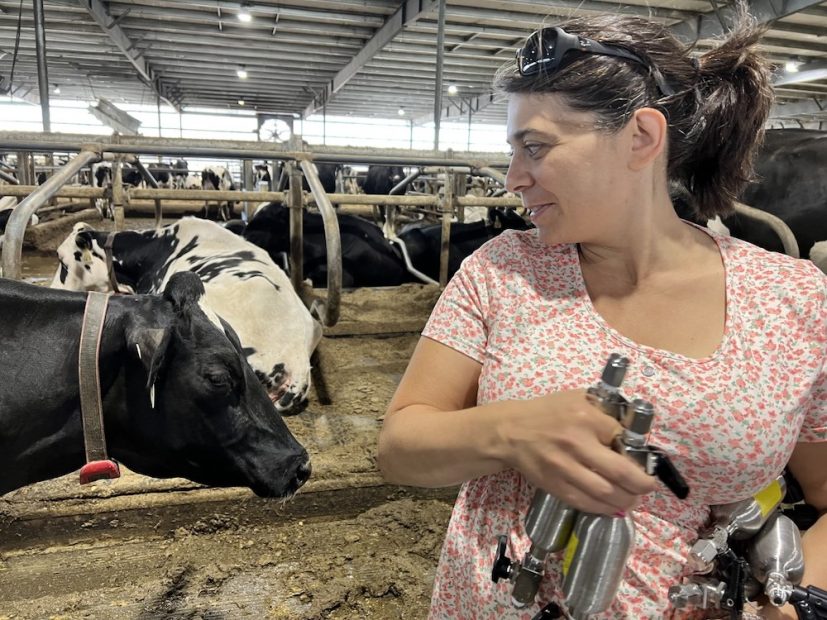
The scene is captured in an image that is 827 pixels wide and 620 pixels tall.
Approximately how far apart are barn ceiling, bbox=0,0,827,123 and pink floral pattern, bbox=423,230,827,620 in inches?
128

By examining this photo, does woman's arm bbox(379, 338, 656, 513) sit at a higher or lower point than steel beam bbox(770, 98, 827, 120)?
lower

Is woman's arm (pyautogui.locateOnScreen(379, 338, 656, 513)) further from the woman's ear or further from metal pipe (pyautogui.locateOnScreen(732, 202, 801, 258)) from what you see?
metal pipe (pyautogui.locateOnScreen(732, 202, 801, 258))

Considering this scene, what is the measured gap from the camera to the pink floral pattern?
827 mm

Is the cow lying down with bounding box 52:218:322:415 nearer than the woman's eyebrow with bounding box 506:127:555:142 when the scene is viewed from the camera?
No

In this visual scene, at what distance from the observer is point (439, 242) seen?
19.8ft

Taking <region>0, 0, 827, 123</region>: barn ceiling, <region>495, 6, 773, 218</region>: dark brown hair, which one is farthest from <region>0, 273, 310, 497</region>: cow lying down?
<region>0, 0, 827, 123</region>: barn ceiling

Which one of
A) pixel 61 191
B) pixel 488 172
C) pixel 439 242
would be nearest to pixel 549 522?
pixel 488 172

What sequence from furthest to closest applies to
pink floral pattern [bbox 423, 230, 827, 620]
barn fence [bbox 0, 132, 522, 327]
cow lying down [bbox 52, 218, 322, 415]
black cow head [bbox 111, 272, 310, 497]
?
barn fence [bbox 0, 132, 522, 327] → cow lying down [bbox 52, 218, 322, 415] → black cow head [bbox 111, 272, 310, 497] → pink floral pattern [bbox 423, 230, 827, 620]

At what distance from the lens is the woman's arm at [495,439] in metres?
0.66

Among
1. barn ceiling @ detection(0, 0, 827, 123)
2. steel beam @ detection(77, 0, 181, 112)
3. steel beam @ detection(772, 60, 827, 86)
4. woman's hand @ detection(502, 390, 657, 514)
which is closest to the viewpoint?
woman's hand @ detection(502, 390, 657, 514)

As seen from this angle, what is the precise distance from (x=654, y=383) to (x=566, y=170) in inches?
12.5

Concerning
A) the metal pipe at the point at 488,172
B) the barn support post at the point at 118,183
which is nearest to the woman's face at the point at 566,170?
the metal pipe at the point at 488,172

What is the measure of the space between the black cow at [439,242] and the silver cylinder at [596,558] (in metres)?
5.01

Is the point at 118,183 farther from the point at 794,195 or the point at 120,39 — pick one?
the point at 120,39
